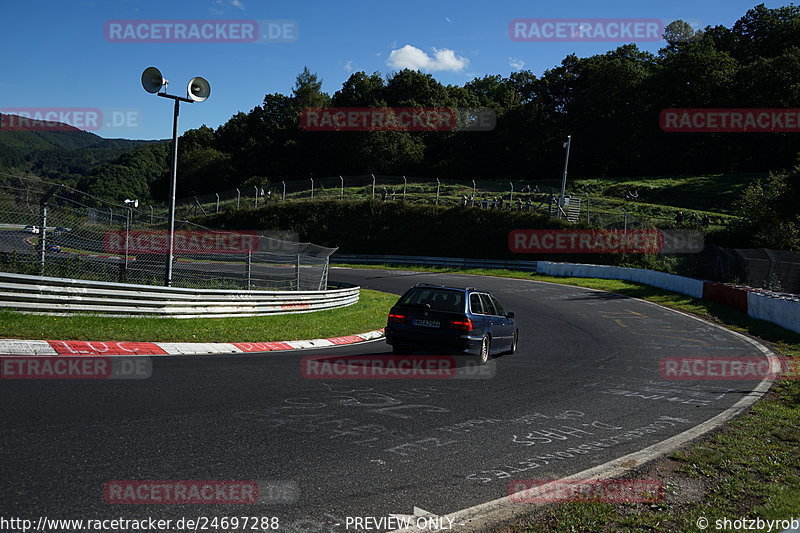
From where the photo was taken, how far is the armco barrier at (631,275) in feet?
94.6

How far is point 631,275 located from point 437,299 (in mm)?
26087

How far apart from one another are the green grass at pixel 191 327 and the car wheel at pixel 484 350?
15.6 feet

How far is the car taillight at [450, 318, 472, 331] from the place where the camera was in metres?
11.8

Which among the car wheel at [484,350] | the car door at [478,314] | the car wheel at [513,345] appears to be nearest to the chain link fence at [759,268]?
the car wheel at [513,345]

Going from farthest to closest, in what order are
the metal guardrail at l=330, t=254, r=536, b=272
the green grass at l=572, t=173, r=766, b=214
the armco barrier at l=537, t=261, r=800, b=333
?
the green grass at l=572, t=173, r=766, b=214
the metal guardrail at l=330, t=254, r=536, b=272
the armco barrier at l=537, t=261, r=800, b=333

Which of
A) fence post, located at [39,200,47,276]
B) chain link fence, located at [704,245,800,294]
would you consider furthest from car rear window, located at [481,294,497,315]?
chain link fence, located at [704,245,800,294]

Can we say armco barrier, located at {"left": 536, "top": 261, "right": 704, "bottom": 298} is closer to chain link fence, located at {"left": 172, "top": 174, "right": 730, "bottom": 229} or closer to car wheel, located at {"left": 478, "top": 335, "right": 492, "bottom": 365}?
chain link fence, located at {"left": 172, "top": 174, "right": 730, "bottom": 229}

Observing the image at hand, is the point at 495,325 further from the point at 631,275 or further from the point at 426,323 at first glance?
the point at 631,275

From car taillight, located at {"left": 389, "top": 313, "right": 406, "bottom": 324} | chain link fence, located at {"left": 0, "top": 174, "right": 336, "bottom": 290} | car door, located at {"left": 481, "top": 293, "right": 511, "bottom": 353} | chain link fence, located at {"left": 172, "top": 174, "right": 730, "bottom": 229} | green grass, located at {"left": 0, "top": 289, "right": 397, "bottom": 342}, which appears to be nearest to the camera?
green grass, located at {"left": 0, "top": 289, "right": 397, "bottom": 342}

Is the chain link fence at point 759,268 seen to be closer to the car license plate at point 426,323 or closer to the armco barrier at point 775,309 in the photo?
the armco barrier at point 775,309

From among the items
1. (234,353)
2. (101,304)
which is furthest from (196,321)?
(234,353)

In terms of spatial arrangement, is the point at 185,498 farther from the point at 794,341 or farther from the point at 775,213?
the point at 775,213

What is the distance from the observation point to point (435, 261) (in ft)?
151

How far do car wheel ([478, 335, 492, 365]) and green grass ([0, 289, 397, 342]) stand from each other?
4.74 metres
